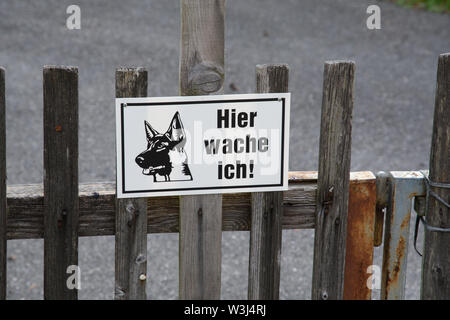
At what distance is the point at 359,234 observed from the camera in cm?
258

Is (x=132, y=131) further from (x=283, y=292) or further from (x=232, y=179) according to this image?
(x=283, y=292)

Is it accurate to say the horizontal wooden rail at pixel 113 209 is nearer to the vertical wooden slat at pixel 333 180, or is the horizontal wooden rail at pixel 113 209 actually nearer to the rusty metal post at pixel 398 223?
the vertical wooden slat at pixel 333 180

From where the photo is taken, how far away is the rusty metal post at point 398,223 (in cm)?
257

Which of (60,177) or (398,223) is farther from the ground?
(60,177)

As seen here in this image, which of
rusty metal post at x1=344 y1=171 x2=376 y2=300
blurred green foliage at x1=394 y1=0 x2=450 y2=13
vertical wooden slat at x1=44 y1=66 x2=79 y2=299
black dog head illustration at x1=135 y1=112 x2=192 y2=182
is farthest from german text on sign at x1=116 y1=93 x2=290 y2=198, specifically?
blurred green foliage at x1=394 y1=0 x2=450 y2=13

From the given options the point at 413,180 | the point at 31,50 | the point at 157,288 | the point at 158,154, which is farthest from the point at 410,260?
the point at 31,50

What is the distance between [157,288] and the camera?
4.27 m

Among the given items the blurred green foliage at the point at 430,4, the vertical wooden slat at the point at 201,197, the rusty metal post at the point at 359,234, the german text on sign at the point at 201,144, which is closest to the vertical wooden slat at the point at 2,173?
the german text on sign at the point at 201,144

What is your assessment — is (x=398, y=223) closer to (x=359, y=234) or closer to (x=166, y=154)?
(x=359, y=234)

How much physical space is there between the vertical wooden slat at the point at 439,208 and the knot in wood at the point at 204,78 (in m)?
0.79

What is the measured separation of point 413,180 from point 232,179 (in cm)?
70

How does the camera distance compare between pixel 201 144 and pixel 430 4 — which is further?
pixel 430 4

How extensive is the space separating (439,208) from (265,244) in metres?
0.66

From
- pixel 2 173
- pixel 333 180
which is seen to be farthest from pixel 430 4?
pixel 2 173
